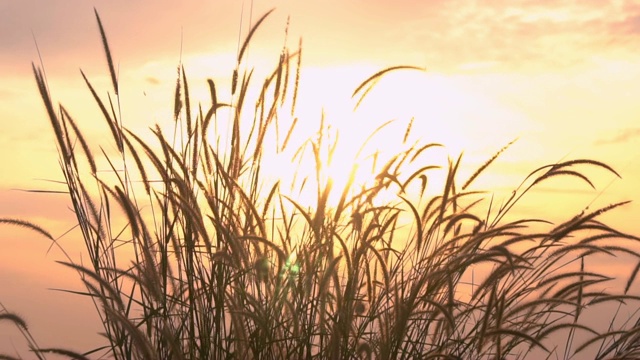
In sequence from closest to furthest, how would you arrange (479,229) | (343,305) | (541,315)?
(343,305) → (479,229) → (541,315)

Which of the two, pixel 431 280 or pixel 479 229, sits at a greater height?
pixel 479 229

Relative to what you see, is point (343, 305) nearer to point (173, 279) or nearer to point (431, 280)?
point (431, 280)

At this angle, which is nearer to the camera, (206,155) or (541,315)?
(206,155)

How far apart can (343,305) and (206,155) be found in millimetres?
679

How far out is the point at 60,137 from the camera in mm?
2908

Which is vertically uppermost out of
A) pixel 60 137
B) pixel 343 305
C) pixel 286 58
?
pixel 286 58

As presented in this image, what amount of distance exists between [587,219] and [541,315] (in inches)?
22.3

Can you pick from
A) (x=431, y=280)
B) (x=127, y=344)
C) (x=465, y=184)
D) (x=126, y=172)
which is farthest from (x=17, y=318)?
(x=465, y=184)

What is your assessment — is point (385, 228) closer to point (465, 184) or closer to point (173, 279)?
point (465, 184)

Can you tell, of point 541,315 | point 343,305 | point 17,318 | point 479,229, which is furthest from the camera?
point 541,315

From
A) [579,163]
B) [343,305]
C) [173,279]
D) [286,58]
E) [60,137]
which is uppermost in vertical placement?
[286,58]

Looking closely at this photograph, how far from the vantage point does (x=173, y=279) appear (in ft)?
9.52

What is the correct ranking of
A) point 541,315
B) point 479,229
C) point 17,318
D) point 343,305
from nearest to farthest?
point 343,305, point 17,318, point 479,229, point 541,315

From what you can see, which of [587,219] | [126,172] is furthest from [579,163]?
[126,172]
